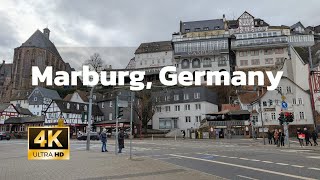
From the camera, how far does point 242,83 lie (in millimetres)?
78438

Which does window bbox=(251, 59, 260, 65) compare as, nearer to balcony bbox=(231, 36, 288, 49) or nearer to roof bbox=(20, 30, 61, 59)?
balcony bbox=(231, 36, 288, 49)

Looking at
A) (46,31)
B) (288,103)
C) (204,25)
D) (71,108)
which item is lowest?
(288,103)

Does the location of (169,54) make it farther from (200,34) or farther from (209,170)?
(209,170)

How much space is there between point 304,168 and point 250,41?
85.6 m

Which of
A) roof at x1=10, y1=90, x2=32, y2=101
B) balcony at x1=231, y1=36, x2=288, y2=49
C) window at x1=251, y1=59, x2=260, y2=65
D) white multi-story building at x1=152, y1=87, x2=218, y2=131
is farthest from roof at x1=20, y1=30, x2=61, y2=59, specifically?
window at x1=251, y1=59, x2=260, y2=65

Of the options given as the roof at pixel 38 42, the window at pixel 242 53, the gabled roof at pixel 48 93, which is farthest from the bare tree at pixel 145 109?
the roof at pixel 38 42

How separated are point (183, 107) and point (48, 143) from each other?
Answer: 62708 millimetres

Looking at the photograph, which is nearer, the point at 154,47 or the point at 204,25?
the point at 204,25

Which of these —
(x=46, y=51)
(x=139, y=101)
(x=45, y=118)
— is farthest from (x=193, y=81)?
(x=46, y=51)

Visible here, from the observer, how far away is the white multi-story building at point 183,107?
229ft

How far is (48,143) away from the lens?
32.1ft

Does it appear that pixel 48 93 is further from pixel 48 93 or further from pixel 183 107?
pixel 183 107

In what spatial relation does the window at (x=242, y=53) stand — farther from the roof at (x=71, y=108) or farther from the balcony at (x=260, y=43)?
the roof at (x=71, y=108)

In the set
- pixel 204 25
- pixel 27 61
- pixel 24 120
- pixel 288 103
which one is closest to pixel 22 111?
pixel 24 120
